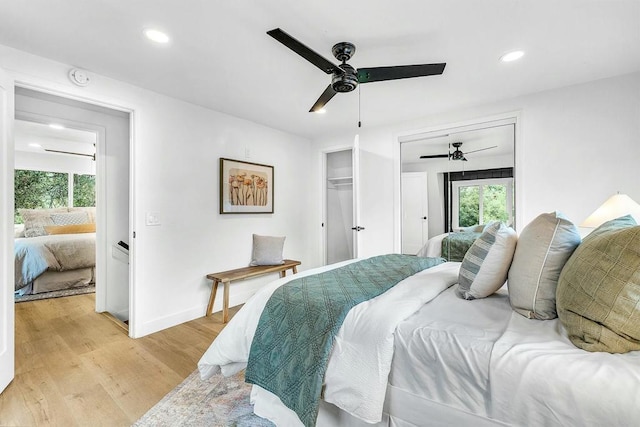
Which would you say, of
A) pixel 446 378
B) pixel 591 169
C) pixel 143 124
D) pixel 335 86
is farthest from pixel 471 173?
pixel 143 124

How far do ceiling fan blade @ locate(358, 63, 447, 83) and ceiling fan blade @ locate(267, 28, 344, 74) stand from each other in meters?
0.19

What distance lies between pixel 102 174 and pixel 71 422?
2579mm

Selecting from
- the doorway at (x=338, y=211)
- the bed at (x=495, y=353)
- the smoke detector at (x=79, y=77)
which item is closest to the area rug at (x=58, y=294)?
the smoke detector at (x=79, y=77)

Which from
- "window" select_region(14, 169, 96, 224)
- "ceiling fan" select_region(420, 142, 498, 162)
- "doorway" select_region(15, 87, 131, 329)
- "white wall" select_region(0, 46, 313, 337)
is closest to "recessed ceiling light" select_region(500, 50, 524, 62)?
"ceiling fan" select_region(420, 142, 498, 162)

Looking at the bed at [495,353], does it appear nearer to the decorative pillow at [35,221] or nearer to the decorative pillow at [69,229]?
the decorative pillow at [69,229]

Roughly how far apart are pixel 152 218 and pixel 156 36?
1617 mm

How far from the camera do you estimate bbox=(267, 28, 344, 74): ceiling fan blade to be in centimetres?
163

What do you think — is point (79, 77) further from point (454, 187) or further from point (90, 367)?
point (454, 187)

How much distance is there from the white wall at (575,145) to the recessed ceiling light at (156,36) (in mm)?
2994

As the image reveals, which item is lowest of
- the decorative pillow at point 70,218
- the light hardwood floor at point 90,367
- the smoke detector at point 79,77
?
the light hardwood floor at point 90,367

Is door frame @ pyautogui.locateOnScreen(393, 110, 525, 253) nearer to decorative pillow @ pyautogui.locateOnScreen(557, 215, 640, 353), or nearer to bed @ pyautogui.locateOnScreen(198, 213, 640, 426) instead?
bed @ pyautogui.locateOnScreen(198, 213, 640, 426)

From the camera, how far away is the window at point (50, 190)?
589cm

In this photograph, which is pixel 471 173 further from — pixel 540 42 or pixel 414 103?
pixel 540 42

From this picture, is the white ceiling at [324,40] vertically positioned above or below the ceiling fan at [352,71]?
above
